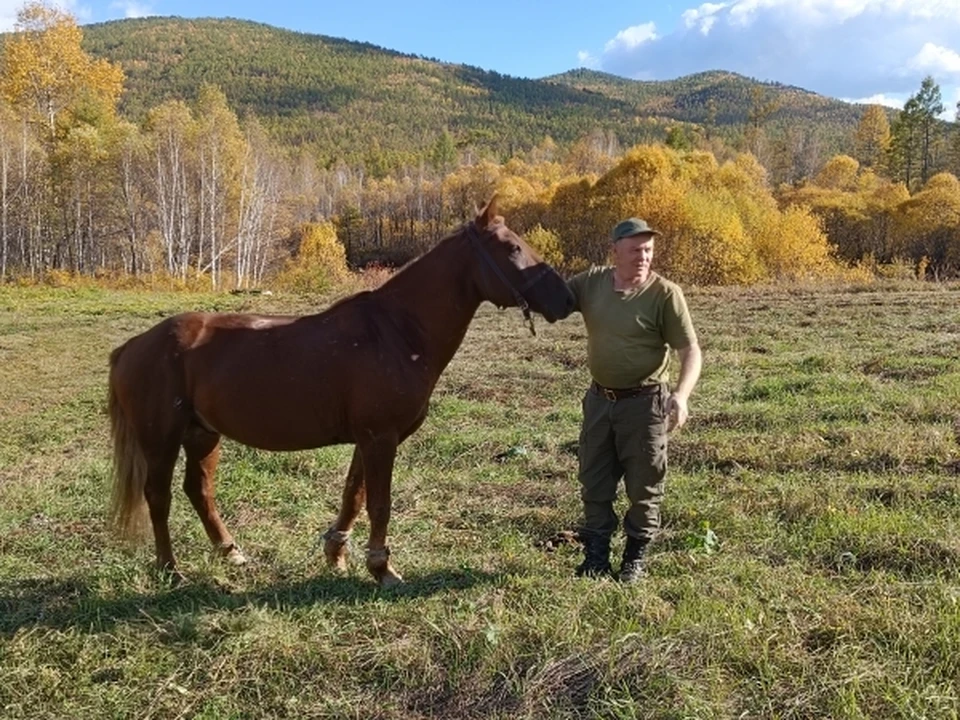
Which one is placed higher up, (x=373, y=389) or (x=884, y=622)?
(x=373, y=389)

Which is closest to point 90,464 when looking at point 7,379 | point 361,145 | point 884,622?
point 7,379

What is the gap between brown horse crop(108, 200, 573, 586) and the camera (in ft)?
12.9

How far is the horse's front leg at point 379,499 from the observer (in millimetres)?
4023

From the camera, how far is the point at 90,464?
6.85m

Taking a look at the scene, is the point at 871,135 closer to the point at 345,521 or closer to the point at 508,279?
the point at 508,279

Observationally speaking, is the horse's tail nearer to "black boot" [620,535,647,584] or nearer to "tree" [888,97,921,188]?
"black boot" [620,535,647,584]

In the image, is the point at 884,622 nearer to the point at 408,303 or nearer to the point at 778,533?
the point at 778,533

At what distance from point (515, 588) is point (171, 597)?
206 centimetres

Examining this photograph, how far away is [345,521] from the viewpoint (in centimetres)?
437

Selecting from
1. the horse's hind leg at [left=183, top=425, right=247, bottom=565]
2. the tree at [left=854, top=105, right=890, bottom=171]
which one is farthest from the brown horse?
the tree at [left=854, top=105, right=890, bottom=171]

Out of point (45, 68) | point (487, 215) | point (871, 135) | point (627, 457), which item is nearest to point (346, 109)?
point (871, 135)

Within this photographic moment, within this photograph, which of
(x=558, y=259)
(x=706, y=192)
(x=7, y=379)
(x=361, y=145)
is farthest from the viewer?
(x=361, y=145)

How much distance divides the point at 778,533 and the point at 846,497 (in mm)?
957

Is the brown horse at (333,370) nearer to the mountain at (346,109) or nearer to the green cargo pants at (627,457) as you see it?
the green cargo pants at (627,457)
